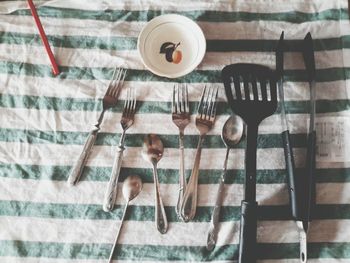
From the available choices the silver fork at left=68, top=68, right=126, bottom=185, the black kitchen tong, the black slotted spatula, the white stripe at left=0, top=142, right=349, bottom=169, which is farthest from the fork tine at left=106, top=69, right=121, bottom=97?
the black kitchen tong

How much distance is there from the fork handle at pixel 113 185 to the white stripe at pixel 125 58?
189 millimetres

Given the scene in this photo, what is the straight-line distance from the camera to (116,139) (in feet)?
2.58

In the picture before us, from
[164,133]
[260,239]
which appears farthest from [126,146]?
[260,239]

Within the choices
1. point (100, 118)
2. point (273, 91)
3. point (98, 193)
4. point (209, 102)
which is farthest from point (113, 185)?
point (273, 91)

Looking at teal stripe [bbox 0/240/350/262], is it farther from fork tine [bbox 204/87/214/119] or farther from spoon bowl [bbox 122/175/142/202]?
fork tine [bbox 204/87/214/119]

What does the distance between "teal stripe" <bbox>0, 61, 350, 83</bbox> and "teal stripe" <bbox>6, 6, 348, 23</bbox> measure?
115 mm

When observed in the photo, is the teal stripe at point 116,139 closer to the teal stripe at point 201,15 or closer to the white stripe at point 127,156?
the white stripe at point 127,156

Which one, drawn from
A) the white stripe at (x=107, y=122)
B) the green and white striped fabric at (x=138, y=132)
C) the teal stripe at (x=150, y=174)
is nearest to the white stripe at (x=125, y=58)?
the green and white striped fabric at (x=138, y=132)

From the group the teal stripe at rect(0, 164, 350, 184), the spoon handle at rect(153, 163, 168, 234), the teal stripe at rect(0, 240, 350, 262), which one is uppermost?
the teal stripe at rect(0, 164, 350, 184)

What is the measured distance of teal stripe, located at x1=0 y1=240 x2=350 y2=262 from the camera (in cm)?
73

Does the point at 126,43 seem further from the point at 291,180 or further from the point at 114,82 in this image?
the point at 291,180

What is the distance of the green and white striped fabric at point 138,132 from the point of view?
0.74 m

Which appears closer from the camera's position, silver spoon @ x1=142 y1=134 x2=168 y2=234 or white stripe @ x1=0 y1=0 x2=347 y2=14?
silver spoon @ x1=142 y1=134 x2=168 y2=234

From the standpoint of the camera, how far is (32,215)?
0.75m
